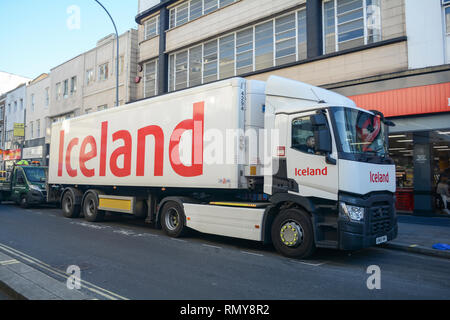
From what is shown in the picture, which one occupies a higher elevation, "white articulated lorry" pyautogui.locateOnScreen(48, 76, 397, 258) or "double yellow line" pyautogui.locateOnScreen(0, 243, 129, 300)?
"white articulated lorry" pyautogui.locateOnScreen(48, 76, 397, 258)

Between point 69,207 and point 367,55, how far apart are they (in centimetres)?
1237

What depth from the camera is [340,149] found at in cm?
644

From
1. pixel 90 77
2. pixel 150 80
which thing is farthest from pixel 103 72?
Result: pixel 150 80

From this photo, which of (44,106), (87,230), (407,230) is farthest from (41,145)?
(407,230)

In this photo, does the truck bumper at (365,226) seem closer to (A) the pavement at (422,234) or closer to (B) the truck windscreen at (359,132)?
(B) the truck windscreen at (359,132)

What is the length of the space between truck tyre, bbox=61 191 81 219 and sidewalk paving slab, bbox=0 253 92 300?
25.1ft

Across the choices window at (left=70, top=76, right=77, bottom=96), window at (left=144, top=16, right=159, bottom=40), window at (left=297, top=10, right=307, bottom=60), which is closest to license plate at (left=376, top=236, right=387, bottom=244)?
window at (left=297, top=10, right=307, bottom=60)

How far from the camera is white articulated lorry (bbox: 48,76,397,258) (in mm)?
6508

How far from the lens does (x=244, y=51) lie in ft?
59.3

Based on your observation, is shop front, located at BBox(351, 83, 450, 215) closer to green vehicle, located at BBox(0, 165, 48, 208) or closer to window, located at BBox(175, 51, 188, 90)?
window, located at BBox(175, 51, 188, 90)

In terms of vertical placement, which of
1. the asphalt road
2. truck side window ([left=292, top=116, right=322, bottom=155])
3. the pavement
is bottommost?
the asphalt road

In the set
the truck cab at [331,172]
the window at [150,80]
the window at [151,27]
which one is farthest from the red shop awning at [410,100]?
the window at [151,27]

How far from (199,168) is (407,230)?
251 inches
